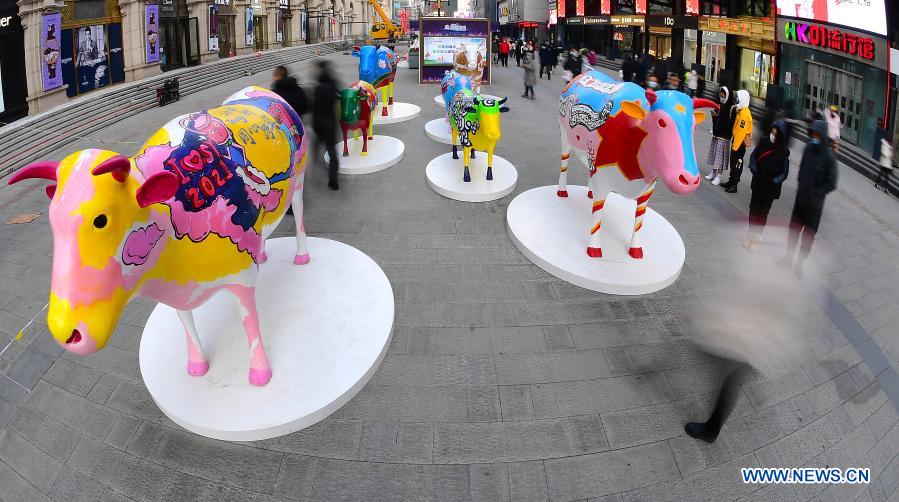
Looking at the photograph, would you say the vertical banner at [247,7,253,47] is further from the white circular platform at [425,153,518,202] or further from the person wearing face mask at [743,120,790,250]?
the person wearing face mask at [743,120,790,250]

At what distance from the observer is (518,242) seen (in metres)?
6.00

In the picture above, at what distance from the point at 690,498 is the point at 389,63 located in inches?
416

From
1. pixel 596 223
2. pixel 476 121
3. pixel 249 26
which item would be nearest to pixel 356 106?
pixel 476 121

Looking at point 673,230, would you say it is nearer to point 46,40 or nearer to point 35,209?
point 35,209

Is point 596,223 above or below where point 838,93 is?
below

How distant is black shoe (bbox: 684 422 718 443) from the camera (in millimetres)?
3304

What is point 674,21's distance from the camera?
20.6 meters

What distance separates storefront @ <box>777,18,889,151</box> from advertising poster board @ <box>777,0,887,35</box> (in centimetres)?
16

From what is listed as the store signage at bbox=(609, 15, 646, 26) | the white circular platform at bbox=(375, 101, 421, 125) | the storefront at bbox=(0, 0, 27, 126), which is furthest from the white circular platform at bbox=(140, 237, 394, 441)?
the store signage at bbox=(609, 15, 646, 26)

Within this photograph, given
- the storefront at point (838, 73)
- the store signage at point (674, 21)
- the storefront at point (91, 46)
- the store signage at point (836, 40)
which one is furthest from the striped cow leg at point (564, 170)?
the store signage at point (674, 21)

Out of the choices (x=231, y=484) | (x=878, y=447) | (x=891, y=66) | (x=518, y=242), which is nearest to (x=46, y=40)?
(x=518, y=242)

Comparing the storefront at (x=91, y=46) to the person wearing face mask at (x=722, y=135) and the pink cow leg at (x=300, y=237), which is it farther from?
the person wearing face mask at (x=722, y=135)

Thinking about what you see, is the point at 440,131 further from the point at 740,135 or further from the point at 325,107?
the point at 740,135

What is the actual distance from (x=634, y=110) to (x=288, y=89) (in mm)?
4431
